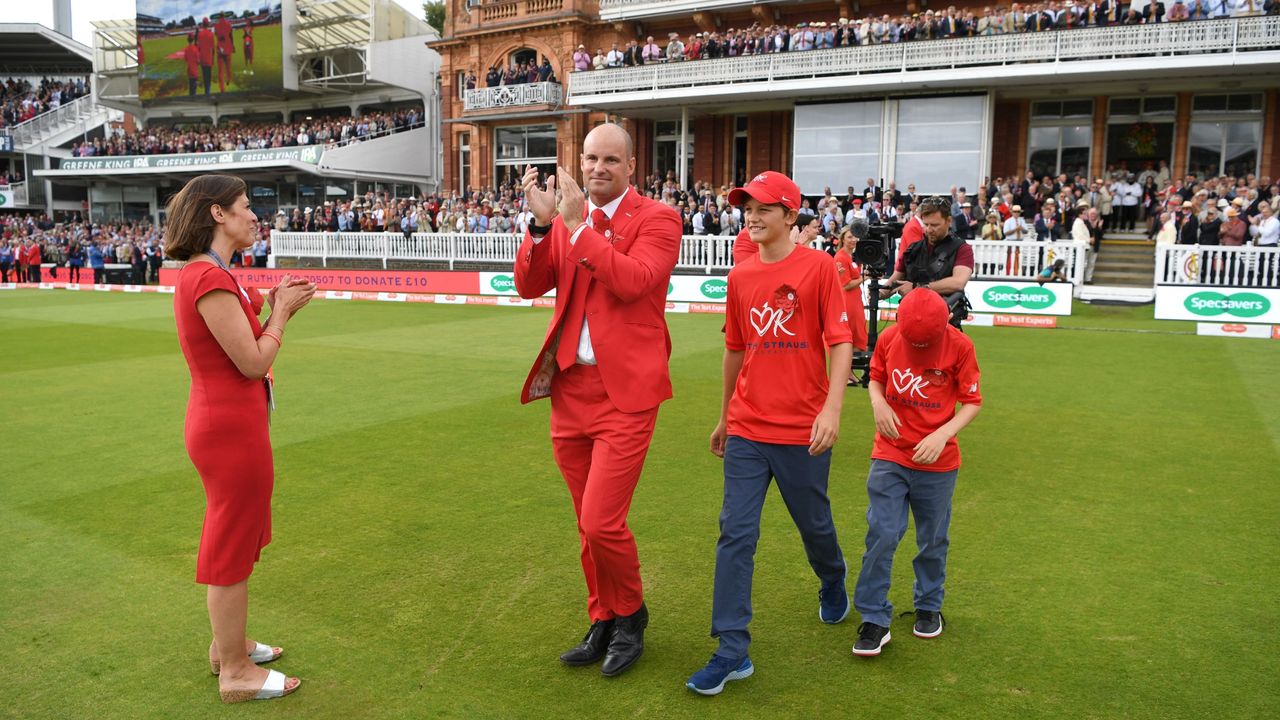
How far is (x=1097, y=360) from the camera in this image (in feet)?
40.5

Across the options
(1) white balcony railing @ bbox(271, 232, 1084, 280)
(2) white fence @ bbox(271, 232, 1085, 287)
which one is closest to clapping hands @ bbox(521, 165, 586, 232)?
(2) white fence @ bbox(271, 232, 1085, 287)

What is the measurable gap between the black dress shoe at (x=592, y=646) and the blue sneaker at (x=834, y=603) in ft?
3.26

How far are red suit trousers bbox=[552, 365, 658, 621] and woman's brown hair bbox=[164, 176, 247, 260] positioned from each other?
1.45 m

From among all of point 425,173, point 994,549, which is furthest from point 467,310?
point 425,173

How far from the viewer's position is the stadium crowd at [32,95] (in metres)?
51.3

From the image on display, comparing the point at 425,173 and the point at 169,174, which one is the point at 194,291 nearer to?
the point at 425,173

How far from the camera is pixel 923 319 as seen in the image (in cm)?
385

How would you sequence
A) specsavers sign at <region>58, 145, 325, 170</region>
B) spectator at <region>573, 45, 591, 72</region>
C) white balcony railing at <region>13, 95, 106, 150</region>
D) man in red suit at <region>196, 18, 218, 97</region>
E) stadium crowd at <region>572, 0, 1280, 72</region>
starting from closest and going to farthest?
1. stadium crowd at <region>572, 0, 1280, 72</region>
2. spectator at <region>573, 45, 591, 72</region>
3. specsavers sign at <region>58, 145, 325, 170</region>
4. man in red suit at <region>196, 18, 218, 97</region>
5. white balcony railing at <region>13, 95, 106, 150</region>

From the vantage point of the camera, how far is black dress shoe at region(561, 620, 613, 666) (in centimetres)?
380

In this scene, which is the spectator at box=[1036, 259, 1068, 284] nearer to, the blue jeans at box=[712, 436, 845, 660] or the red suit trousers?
the blue jeans at box=[712, 436, 845, 660]

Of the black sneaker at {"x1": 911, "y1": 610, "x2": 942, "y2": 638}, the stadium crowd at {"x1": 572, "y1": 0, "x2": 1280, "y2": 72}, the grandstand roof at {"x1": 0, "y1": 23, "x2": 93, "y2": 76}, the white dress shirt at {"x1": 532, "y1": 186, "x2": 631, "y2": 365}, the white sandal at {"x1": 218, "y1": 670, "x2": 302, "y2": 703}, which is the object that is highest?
the grandstand roof at {"x1": 0, "y1": 23, "x2": 93, "y2": 76}

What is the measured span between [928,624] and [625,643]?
1363 millimetres

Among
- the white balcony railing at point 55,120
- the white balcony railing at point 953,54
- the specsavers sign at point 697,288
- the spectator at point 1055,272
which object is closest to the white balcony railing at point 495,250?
the spectator at point 1055,272

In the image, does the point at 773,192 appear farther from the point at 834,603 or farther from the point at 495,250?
the point at 495,250
